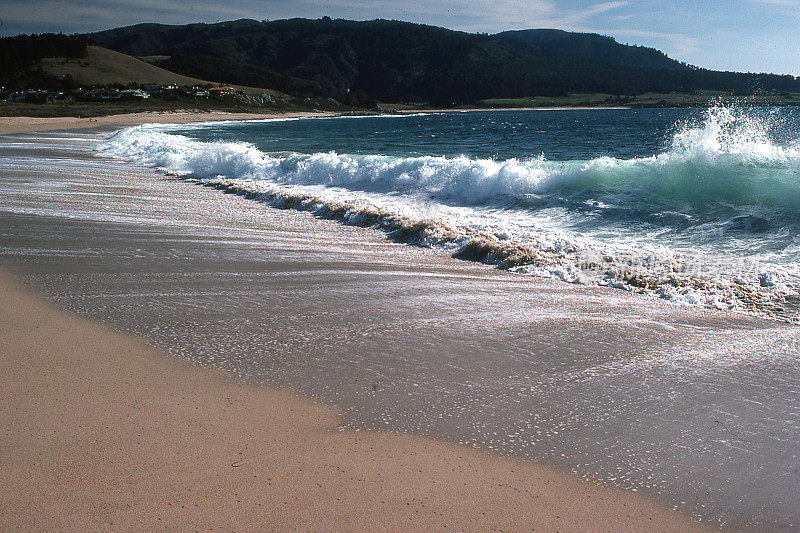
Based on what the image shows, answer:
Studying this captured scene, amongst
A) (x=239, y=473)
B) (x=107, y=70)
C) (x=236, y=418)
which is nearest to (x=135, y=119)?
(x=107, y=70)

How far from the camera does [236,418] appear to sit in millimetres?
3154

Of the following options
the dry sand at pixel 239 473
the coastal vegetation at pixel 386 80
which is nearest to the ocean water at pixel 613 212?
the dry sand at pixel 239 473

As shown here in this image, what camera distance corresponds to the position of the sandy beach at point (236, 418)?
96.2 inches

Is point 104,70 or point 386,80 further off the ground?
point 386,80

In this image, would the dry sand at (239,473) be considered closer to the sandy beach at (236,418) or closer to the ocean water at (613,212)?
the sandy beach at (236,418)

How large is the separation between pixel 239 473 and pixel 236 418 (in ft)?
1.75

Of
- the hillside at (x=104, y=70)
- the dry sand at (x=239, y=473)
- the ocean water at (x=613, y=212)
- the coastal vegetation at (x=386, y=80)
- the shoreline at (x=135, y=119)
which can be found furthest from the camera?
the coastal vegetation at (x=386, y=80)

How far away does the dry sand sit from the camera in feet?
7.89

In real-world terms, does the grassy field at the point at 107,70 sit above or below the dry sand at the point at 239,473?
above

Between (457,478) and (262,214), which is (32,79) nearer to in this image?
(262,214)

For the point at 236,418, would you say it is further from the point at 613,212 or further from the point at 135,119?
the point at 135,119

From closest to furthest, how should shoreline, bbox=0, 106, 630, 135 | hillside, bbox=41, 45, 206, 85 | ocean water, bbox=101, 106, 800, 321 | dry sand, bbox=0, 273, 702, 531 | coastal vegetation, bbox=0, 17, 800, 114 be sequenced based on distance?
dry sand, bbox=0, 273, 702, 531, ocean water, bbox=101, 106, 800, 321, shoreline, bbox=0, 106, 630, 135, hillside, bbox=41, 45, 206, 85, coastal vegetation, bbox=0, 17, 800, 114

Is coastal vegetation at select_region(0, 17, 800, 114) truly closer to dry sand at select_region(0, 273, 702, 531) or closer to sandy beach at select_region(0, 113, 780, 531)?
sandy beach at select_region(0, 113, 780, 531)

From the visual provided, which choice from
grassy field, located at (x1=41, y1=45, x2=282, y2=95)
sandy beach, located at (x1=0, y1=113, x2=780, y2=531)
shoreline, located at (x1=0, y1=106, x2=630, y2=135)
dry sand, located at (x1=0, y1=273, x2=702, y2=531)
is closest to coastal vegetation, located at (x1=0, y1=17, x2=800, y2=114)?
grassy field, located at (x1=41, y1=45, x2=282, y2=95)
